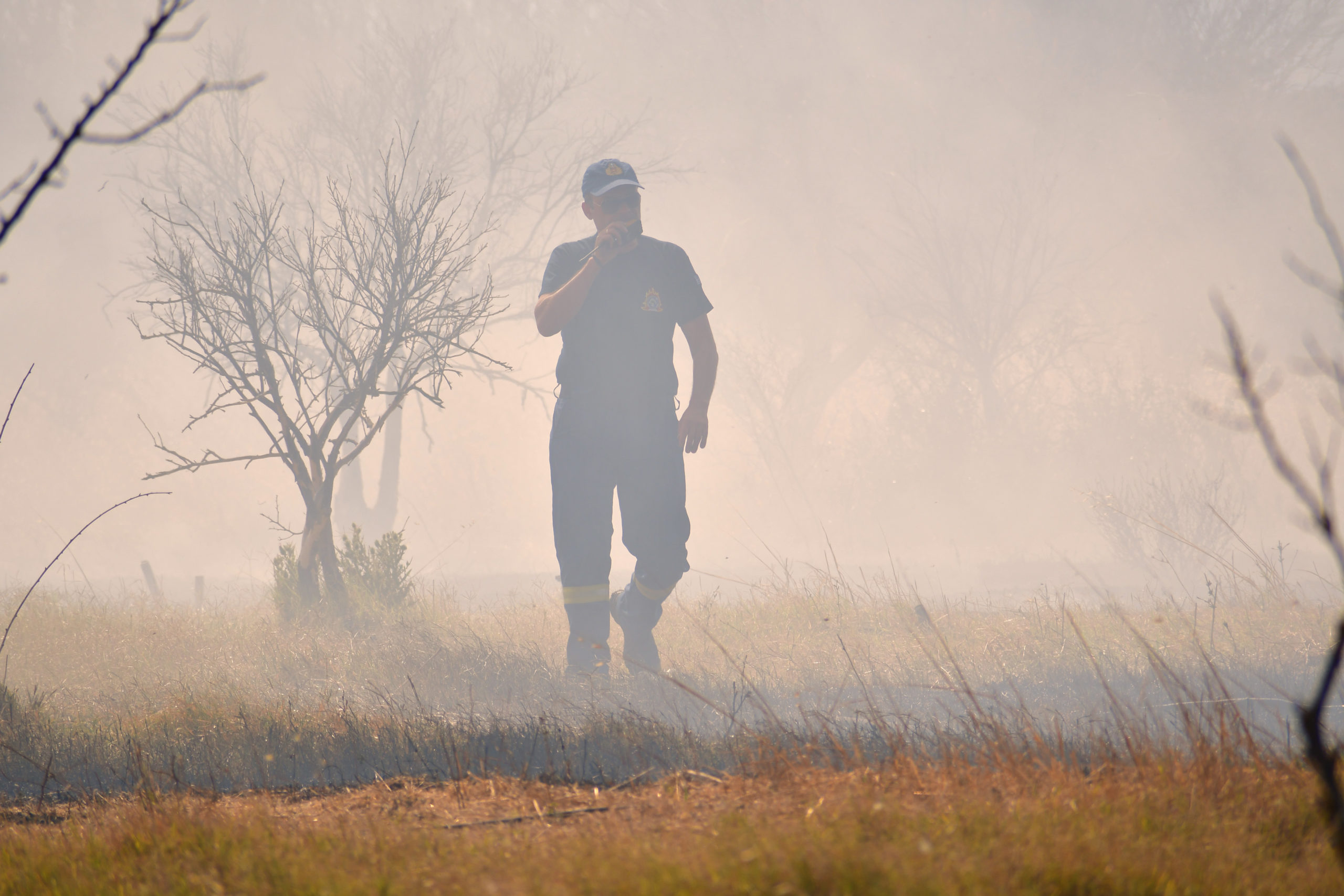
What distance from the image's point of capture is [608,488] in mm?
4703

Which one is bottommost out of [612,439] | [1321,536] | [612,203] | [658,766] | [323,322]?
[658,766]

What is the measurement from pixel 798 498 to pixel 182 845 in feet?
88.9

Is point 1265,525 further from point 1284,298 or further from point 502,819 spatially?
point 502,819

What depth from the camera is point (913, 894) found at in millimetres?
1133

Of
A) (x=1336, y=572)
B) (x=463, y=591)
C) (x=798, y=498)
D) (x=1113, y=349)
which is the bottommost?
(x=1336, y=572)

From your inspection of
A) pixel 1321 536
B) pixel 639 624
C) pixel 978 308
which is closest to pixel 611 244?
pixel 639 624

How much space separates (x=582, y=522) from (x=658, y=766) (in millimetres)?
2152

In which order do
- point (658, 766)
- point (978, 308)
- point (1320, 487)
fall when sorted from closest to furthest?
point (1320, 487) < point (658, 766) < point (978, 308)

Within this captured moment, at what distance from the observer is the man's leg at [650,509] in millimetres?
4656

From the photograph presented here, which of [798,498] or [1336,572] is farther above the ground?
[798,498]

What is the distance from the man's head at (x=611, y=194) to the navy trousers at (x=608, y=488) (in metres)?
1.11

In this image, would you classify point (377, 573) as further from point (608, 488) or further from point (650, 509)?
point (650, 509)

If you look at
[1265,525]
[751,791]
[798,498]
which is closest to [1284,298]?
[1265,525]

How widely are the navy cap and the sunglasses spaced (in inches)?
1.5
